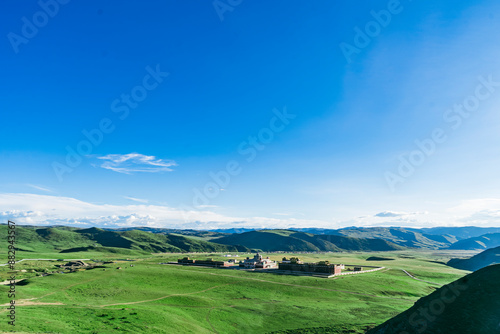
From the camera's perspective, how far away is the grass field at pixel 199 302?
186ft

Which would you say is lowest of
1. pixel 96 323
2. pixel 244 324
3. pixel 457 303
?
pixel 244 324

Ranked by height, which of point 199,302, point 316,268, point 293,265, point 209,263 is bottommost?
point 199,302

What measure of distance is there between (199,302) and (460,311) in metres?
60.6

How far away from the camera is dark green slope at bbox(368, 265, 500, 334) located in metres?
39.1

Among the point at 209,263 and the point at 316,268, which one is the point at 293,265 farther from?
the point at 209,263

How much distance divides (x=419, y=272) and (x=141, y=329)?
162 meters

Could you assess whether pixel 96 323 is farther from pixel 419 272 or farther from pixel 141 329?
pixel 419 272

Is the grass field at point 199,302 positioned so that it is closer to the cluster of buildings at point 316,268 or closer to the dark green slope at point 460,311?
the cluster of buildings at point 316,268

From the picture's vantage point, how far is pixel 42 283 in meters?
86.6

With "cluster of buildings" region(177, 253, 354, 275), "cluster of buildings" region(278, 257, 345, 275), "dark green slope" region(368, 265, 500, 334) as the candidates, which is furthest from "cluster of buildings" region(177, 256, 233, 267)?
"dark green slope" region(368, 265, 500, 334)

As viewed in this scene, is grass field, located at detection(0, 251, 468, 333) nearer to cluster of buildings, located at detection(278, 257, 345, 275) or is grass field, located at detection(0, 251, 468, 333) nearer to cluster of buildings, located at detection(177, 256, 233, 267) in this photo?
cluster of buildings, located at detection(278, 257, 345, 275)

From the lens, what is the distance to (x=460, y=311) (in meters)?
41.6

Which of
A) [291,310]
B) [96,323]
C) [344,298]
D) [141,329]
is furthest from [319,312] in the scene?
[96,323]

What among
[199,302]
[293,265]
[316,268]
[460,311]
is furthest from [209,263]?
[460,311]
